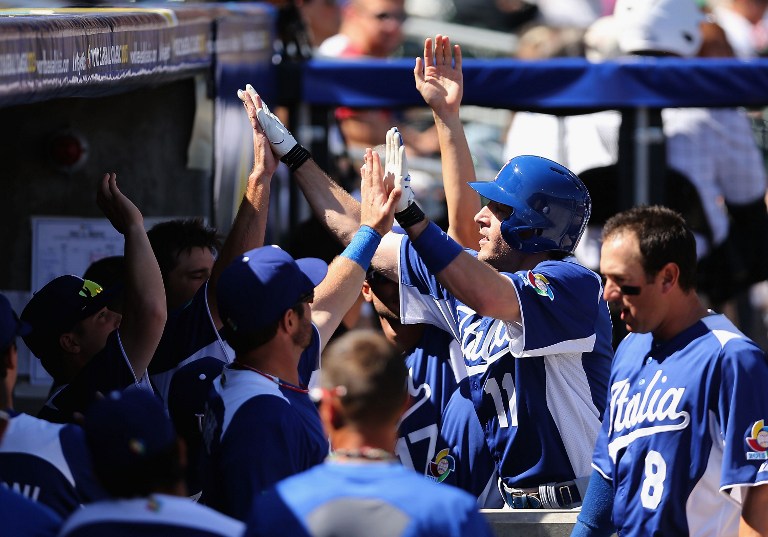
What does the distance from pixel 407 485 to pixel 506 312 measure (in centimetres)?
141

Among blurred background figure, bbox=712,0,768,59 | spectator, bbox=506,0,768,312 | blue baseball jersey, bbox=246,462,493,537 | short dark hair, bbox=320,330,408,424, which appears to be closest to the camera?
blue baseball jersey, bbox=246,462,493,537

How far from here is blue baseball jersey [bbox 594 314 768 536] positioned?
11.3 ft

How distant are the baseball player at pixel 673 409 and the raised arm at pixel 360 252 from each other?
2.21 ft

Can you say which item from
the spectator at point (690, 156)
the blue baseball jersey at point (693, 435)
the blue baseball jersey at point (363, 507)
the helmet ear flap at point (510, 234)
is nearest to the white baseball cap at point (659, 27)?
the spectator at point (690, 156)

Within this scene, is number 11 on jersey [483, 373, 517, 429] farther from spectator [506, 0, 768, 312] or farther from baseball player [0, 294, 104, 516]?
spectator [506, 0, 768, 312]

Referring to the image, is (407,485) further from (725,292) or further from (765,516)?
(725,292)

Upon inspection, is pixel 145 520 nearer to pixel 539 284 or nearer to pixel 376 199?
pixel 376 199

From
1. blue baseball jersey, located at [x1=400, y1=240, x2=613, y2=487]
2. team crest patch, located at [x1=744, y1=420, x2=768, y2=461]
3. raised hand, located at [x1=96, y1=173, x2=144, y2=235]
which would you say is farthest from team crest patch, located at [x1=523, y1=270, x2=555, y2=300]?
raised hand, located at [x1=96, y1=173, x2=144, y2=235]

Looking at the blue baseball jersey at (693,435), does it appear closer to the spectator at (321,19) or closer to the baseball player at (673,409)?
the baseball player at (673,409)

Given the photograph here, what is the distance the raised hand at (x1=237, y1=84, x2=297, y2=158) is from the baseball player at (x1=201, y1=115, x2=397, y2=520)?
0.86 m

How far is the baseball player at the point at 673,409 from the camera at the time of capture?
3465 millimetres

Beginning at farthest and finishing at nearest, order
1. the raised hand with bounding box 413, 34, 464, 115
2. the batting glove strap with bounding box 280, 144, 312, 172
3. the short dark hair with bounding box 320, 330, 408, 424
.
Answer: the raised hand with bounding box 413, 34, 464, 115, the batting glove strap with bounding box 280, 144, 312, 172, the short dark hair with bounding box 320, 330, 408, 424

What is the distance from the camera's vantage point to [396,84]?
22.9ft

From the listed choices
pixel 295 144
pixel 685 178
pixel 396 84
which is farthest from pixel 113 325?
pixel 685 178
